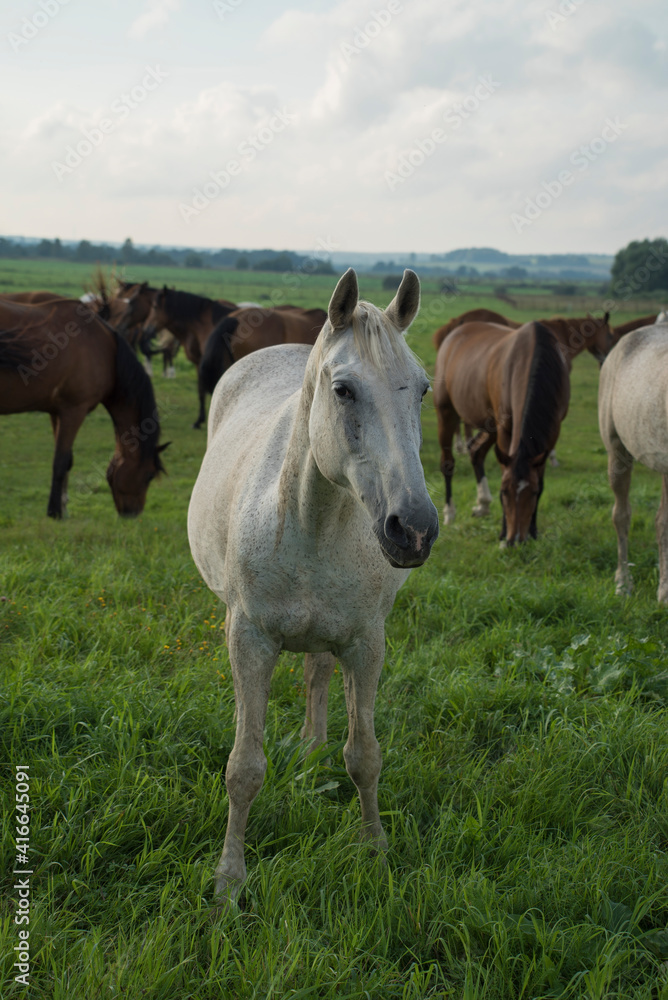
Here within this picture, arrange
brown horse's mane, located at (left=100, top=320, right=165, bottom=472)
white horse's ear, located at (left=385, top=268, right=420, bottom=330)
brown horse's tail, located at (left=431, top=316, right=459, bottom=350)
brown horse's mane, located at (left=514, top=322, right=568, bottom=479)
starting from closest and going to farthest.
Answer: white horse's ear, located at (left=385, top=268, right=420, bottom=330) → brown horse's mane, located at (left=514, top=322, right=568, bottom=479) → brown horse's mane, located at (left=100, top=320, right=165, bottom=472) → brown horse's tail, located at (left=431, top=316, right=459, bottom=350)

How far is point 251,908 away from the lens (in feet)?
7.84

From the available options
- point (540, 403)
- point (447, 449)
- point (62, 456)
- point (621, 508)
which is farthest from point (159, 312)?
point (621, 508)

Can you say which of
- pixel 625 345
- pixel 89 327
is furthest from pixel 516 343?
pixel 89 327

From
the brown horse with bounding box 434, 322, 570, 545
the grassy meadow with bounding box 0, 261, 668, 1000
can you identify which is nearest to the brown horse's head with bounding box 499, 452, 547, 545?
the brown horse with bounding box 434, 322, 570, 545

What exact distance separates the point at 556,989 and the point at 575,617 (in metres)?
3.11

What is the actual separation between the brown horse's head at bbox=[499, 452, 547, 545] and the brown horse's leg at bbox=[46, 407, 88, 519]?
4.61m

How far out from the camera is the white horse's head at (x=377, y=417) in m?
1.84

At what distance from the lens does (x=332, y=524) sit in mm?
2369

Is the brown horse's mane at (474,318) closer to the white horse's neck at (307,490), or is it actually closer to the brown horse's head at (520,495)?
the brown horse's head at (520,495)

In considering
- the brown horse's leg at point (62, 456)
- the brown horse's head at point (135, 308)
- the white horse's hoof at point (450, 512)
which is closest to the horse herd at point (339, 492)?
the white horse's hoof at point (450, 512)

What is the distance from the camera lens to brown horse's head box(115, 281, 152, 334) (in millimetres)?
15711

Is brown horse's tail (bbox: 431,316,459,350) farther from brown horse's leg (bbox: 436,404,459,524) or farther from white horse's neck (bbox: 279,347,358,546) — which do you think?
white horse's neck (bbox: 279,347,358,546)

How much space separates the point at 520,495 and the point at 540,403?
3.01 feet

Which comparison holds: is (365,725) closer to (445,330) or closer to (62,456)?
(62,456)
